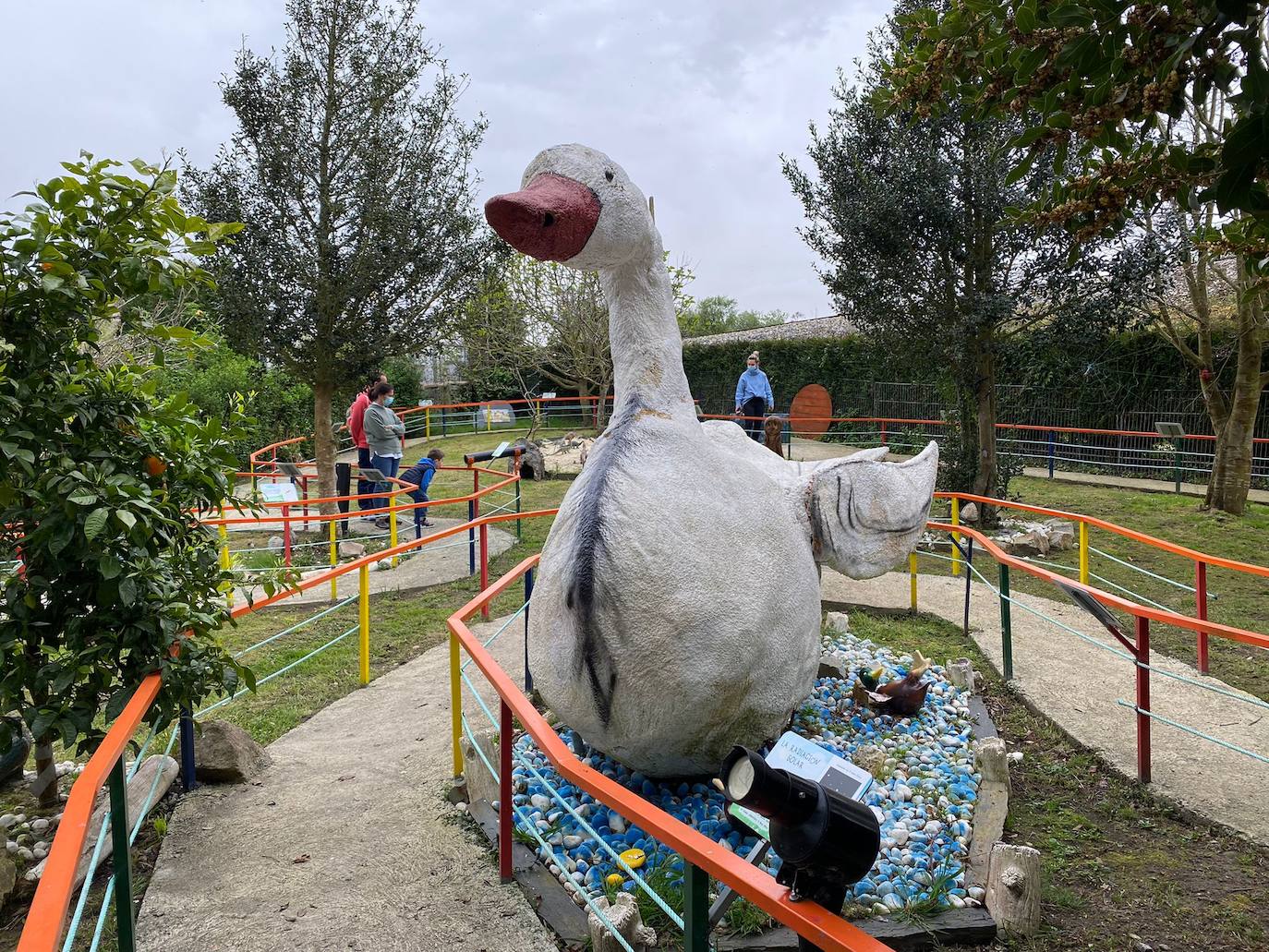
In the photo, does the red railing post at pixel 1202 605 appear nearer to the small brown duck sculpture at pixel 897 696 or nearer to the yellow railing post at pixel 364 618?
the small brown duck sculpture at pixel 897 696

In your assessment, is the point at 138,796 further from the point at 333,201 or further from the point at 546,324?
the point at 546,324

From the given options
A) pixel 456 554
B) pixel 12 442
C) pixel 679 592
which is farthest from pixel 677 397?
pixel 456 554

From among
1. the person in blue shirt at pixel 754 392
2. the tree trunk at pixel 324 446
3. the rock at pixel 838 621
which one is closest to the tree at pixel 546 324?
the person in blue shirt at pixel 754 392

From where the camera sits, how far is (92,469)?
8.43ft

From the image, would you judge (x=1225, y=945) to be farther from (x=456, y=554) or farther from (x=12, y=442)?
(x=456, y=554)

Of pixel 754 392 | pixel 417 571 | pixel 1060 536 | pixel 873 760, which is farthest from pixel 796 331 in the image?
pixel 873 760

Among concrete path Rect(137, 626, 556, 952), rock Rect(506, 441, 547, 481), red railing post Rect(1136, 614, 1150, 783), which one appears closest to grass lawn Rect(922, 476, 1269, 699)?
red railing post Rect(1136, 614, 1150, 783)

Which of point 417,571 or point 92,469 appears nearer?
point 92,469

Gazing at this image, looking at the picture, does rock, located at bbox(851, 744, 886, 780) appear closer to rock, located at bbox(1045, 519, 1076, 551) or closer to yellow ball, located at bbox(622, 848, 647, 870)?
yellow ball, located at bbox(622, 848, 647, 870)

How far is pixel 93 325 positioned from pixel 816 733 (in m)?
3.37

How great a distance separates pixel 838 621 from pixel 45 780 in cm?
449

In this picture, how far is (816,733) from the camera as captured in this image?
422 cm

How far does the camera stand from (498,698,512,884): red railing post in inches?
116

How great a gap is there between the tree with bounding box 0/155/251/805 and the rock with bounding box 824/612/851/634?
13.4 ft
